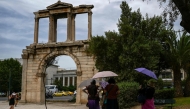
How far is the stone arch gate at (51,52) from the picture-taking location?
24.8m

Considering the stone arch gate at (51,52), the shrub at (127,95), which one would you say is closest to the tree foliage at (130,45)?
the shrub at (127,95)

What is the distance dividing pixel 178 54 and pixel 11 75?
129ft

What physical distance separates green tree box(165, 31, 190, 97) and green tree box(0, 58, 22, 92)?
124ft

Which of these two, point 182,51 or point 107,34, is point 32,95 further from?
point 182,51

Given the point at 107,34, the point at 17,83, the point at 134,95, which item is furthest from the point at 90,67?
the point at 17,83

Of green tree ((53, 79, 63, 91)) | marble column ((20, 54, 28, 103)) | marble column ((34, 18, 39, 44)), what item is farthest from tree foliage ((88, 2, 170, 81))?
green tree ((53, 79, 63, 91))

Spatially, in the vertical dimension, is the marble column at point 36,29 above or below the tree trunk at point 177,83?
above

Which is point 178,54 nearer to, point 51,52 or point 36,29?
point 51,52

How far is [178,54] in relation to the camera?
2120 centimetres

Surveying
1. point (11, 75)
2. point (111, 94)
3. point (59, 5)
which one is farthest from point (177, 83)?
point (11, 75)

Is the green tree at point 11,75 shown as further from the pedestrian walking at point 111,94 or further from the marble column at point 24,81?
the pedestrian walking at point 111,94

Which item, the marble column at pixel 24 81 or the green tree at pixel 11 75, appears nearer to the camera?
the marble column at pixel 24 81

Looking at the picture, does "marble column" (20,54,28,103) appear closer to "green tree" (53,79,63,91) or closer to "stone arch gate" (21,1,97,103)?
"stone arch gate" (21,1,97,103)

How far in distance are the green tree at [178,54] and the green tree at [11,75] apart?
37689 mm
